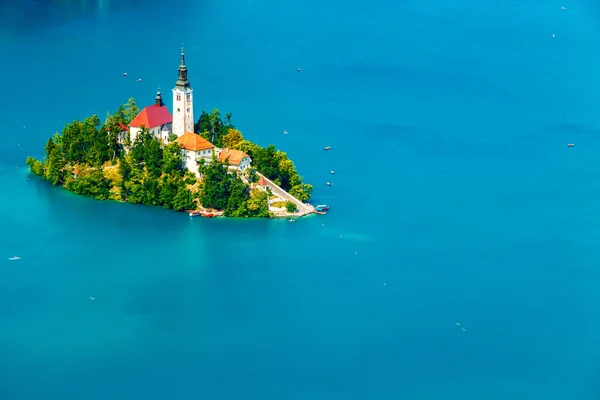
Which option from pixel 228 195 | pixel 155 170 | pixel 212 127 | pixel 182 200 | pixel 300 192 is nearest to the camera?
pixel 228 195

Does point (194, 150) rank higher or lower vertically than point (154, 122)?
lower

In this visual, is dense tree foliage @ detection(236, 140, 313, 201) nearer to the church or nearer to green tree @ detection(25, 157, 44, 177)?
the church

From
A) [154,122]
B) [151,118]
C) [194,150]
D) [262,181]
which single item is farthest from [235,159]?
[151,118]

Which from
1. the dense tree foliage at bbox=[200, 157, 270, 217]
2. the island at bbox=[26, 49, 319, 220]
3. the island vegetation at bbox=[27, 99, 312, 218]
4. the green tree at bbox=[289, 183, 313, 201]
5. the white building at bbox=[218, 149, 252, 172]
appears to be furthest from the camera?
the green tree at bbox=[289, 183, 313, 201]

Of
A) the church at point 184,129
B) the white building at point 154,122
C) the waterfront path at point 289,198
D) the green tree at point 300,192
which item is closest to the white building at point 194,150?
the church at point 184,129

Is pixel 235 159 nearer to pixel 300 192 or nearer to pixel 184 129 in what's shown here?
pixel 184 129

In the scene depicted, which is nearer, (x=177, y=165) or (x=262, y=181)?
(x=262, y=181)

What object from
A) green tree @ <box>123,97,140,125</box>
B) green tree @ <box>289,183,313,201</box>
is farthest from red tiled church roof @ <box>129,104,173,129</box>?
green tree @ <box>289,183,313,201</box>
